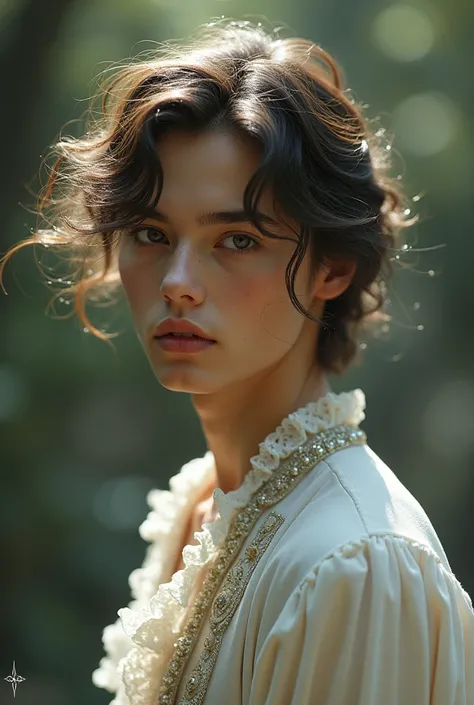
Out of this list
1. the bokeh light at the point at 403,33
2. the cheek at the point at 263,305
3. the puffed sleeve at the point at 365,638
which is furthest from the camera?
the bokeh light at the point at 403,33

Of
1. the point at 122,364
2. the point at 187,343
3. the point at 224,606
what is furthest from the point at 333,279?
the point at 122,364

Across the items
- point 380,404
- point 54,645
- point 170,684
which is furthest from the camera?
point 380,404

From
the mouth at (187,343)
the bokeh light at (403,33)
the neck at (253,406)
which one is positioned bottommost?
the neck at (253,406)

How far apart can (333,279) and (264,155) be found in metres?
0.31

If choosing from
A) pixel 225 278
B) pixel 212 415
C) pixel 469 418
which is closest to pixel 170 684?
pixel 212 415

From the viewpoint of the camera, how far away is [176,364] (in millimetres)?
1531

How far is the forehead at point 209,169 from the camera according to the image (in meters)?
1.47

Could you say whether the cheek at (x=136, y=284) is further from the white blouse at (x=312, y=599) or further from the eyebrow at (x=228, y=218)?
the white blouse at (x=312, y=599)

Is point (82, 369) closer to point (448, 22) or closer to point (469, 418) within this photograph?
point (469, 418)

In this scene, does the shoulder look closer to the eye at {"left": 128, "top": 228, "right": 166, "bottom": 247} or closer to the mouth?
the mouth


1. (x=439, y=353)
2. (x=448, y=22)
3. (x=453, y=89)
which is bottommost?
(x=439, y=353)

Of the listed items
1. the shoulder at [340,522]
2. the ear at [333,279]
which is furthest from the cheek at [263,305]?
the shoulder at [340,522]

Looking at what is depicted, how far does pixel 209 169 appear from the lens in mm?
1484

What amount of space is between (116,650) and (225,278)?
75 centimetres
